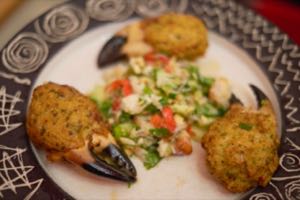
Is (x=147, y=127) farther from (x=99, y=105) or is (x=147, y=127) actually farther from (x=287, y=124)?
(x=287, y=124)

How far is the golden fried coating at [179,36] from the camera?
2879 millimetres

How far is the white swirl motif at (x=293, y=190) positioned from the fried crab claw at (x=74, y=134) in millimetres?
845

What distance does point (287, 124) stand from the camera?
2545 mm

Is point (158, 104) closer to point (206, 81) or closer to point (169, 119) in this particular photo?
point (169, 119)

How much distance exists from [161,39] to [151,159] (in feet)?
2.83

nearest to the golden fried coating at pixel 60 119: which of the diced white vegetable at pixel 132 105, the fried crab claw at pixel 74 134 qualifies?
the fried crab claw at pixel 74 134

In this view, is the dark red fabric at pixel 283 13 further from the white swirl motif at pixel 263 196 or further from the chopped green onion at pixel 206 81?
the white swirl motif at pixel 263 196

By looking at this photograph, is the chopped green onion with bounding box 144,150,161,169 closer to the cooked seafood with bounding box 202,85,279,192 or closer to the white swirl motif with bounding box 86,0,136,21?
the cooked seafood with bounding box 202,85,279,192

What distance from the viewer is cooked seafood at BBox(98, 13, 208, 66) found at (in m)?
2.88

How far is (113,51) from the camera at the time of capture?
296 cm

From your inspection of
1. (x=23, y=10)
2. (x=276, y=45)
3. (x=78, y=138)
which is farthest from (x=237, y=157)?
(x=23, y=10)

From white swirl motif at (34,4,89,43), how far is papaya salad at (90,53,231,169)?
1.58ft

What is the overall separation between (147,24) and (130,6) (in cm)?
35

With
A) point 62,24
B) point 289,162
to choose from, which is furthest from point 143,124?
point 62,24
